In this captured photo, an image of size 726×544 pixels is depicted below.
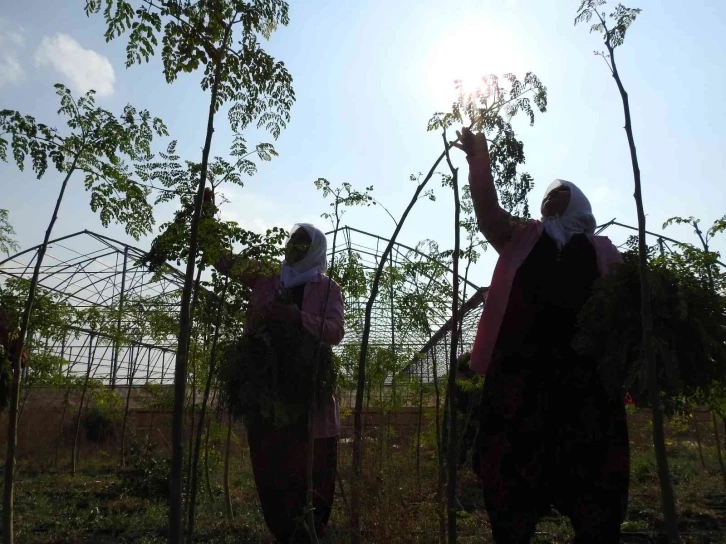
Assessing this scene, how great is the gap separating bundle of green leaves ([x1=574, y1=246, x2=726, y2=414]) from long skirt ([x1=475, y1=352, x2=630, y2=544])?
33cm

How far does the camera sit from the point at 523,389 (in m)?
3.04

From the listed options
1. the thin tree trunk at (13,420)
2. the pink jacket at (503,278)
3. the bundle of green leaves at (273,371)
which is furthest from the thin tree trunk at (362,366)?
the thin tree trunk at (13,420)

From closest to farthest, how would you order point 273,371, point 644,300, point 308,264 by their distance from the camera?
1. point 644,300
2. point 273,371
3. point 308,264

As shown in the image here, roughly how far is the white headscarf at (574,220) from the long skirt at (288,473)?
1.78 meters

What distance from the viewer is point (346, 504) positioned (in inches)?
154

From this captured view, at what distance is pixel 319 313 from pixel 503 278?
117cm

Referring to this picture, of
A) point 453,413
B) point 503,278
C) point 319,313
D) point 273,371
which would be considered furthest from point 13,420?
point 503,278

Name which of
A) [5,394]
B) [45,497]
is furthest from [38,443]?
[5,394]

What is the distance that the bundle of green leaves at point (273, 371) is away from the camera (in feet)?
11.7

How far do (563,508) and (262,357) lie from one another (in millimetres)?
1692

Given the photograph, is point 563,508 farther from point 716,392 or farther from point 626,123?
point 626,123

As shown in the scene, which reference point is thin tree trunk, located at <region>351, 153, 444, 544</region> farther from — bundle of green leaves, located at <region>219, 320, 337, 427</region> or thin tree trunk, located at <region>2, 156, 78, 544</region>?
thin tree trunk, located at <region>2, 156, 78, 544</region>

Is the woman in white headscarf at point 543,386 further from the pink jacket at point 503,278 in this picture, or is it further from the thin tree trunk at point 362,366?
the thin tree trunk at point 362,366

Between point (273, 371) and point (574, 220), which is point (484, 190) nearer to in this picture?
point (574, 220)
